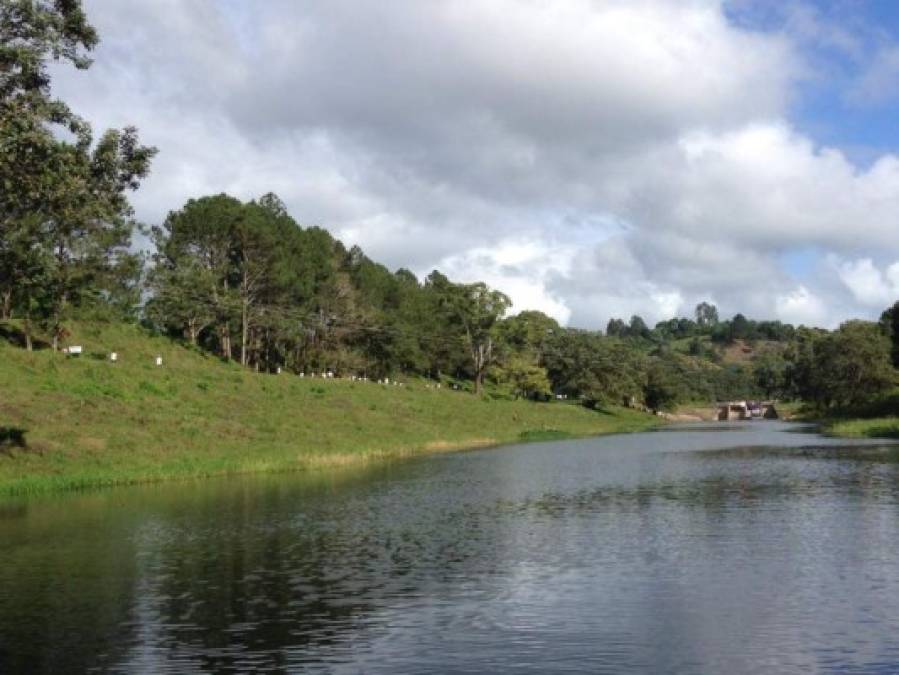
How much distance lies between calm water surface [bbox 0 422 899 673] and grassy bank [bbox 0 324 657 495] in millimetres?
6864

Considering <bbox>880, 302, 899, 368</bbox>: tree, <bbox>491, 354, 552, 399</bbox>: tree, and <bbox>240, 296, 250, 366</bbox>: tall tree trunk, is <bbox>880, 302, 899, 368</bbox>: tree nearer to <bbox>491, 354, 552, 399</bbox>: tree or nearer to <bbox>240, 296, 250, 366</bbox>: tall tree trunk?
<bbox>491, 354, 552, 399</bbox>: tree

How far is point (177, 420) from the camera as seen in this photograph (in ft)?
218

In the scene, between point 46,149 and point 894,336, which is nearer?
point 46,149

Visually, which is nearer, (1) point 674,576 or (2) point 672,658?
(2) point 672,658

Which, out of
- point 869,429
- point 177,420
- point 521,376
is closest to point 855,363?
point 869,429

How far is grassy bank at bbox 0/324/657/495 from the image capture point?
176 ft

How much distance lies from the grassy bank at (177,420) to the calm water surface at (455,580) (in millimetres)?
6864

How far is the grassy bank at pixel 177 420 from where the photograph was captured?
53719 mm

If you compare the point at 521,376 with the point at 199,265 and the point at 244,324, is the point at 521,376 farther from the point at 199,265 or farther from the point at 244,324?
the point at 199,265

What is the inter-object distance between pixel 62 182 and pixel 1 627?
63.3ft

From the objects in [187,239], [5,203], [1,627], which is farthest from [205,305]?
[1,627]

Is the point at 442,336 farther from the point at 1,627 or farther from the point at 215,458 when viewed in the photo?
the point at 1,627

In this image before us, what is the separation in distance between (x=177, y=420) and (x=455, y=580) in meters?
45.1

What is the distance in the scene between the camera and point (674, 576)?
26.0 m
